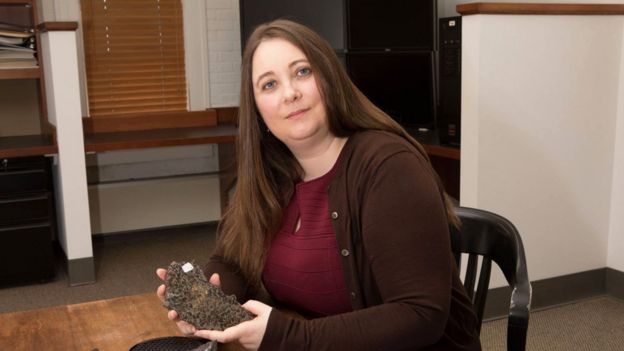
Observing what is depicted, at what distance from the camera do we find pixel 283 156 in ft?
5.12

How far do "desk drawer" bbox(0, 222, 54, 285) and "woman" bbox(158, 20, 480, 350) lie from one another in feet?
8.12

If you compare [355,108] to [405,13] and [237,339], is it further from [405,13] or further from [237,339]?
[405,13]

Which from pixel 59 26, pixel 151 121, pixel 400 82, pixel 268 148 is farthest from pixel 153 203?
pixel 268 148

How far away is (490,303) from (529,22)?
4.01 feet

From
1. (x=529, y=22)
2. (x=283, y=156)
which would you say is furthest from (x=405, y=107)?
(x=283, y=156)

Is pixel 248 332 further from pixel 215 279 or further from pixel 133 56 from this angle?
pixel 133 56

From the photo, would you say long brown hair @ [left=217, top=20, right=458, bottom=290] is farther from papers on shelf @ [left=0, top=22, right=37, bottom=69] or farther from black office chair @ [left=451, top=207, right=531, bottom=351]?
papers on shelf @ [left=0, top=22, right=37, bottom=69]

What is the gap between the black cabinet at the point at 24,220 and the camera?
3.71m

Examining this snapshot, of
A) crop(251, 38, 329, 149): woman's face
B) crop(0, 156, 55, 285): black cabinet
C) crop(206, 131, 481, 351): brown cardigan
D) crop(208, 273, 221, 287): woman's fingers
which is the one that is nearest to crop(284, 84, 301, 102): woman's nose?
crop(251, 38, 329, 149): woman's face

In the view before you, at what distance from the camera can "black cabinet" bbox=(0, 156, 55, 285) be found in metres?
3.71

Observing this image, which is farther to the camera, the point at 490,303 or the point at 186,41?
the point at 186,41

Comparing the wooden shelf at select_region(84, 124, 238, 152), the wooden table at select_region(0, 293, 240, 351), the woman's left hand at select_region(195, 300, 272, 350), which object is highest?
the woman's left hand at select_region(195, 300, 272, 350)

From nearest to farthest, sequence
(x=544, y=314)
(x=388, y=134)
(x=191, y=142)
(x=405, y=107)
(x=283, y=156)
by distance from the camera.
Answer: (x=388, y=134) < (x=283, y=156) < (x=544, y=314) < (x=405, y=107) < (x=191, y=142)

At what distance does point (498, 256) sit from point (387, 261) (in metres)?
0.36
